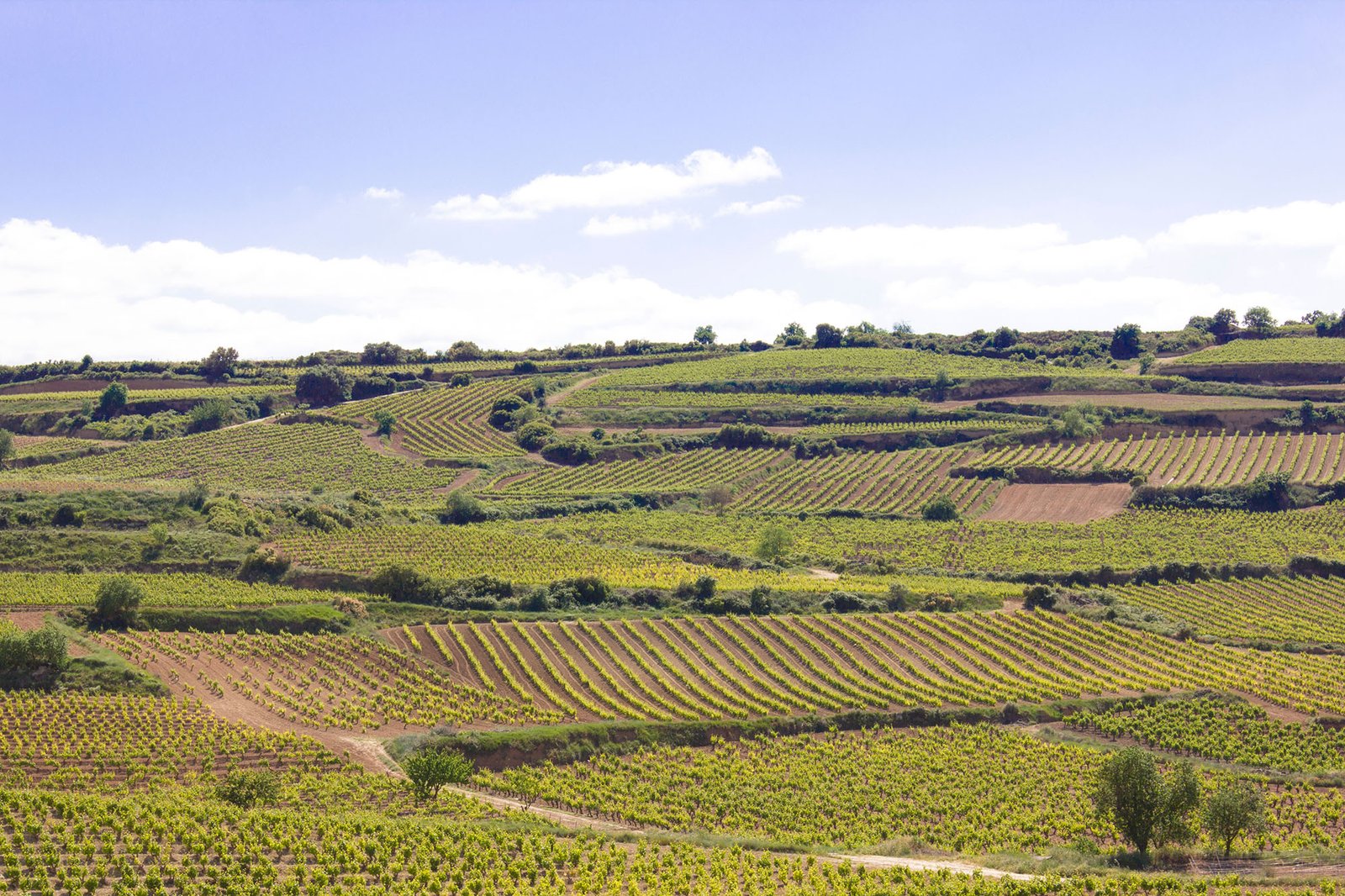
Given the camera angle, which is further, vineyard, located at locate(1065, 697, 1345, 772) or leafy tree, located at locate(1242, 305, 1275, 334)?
leafy tree, located at locate(1242, 305, 1275, 334)

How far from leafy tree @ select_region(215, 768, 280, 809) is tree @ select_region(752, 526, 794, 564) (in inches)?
2206

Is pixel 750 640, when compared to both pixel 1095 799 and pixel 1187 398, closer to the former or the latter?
pixel 1095 799

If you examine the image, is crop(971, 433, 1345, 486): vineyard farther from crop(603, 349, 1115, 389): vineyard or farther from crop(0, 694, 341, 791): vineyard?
crop(0, 694, 341, 791): vineyard

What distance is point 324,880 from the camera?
36844 millimetres

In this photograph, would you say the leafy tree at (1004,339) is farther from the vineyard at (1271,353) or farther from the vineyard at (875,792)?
the vineyard at (875,792)

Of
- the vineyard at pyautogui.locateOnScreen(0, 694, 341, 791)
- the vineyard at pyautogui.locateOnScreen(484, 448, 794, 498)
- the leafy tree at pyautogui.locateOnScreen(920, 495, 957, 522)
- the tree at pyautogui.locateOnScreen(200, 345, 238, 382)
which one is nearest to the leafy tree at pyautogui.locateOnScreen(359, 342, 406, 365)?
the tree at pyautogui.locateOnScreen(200, 345, 238, 382)

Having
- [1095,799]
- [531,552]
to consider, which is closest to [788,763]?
[1095,799]

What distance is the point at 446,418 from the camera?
152 m

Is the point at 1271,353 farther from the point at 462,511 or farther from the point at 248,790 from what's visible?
the point at 248,790

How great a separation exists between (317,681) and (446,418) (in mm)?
92804

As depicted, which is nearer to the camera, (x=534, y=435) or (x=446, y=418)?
(x=534, y=435)

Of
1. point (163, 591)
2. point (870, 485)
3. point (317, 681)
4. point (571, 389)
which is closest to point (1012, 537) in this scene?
point (870, 485)

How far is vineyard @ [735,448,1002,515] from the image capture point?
121 metres

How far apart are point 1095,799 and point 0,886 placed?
34050 millimetres
